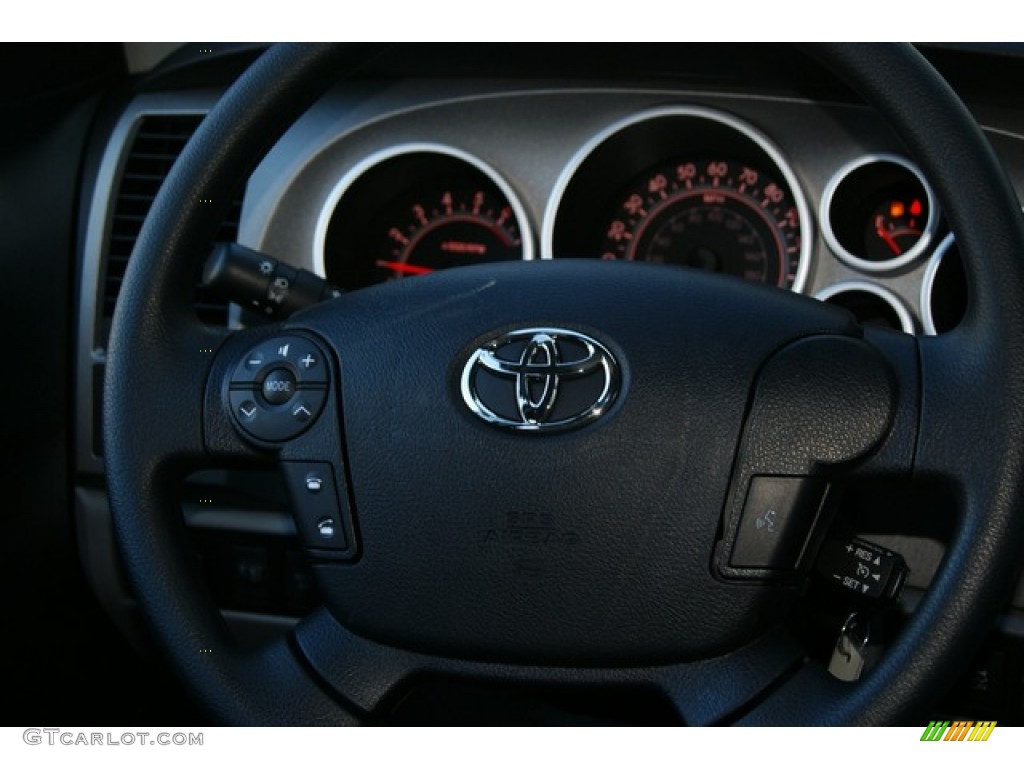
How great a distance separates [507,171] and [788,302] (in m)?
0.53

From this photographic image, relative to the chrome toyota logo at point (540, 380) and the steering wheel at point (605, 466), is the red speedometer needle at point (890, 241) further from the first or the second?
the chrome toyota logo at point (540, 380)

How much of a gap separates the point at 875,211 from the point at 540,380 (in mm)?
585

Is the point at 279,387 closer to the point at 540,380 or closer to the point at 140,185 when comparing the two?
the point at 540,380

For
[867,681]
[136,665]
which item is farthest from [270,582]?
[867,681]

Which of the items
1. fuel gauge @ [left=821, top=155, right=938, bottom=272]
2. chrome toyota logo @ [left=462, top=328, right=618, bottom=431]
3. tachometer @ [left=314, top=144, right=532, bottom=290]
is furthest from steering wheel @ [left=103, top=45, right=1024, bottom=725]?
tachometer @ [left=314, top=144, right=532, bottom=290]

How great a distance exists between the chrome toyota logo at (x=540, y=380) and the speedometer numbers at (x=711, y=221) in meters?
0.49

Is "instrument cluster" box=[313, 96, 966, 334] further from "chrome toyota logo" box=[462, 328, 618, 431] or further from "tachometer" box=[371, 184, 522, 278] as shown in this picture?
"chrome toyota logo" box=[462, 328, 618, 431]

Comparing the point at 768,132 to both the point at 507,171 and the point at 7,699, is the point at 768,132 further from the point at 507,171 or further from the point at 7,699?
the point at 7,699

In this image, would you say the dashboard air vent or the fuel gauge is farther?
the dashboard air vent

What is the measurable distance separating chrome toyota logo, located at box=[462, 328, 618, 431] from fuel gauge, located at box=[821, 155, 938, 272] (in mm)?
460
